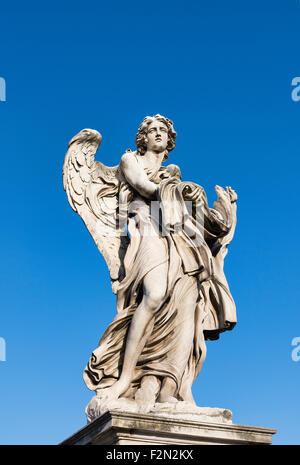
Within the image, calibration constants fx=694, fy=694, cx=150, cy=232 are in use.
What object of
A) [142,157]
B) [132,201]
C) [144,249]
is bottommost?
[144,249]

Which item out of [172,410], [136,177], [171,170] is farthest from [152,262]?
[172,410]

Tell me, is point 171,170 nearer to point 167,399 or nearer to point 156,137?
point 156,137

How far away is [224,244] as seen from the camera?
8531mm

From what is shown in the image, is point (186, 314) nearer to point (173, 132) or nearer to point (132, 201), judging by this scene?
point (132, 201)

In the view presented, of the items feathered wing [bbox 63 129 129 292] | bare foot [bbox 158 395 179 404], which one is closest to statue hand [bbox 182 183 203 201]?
feathered wing [bbox 63 129 129 292]

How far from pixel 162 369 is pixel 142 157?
2742 mm

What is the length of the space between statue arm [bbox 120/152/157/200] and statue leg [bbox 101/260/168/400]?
106cm

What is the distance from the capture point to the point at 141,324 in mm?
7480

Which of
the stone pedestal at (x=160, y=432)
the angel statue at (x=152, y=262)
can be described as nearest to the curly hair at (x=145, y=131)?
the angel statue at (x=152, y=262)

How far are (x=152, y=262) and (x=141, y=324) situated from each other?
0.72 metres

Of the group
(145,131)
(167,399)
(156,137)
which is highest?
(145,131)

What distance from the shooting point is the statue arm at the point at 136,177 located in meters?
8.28
